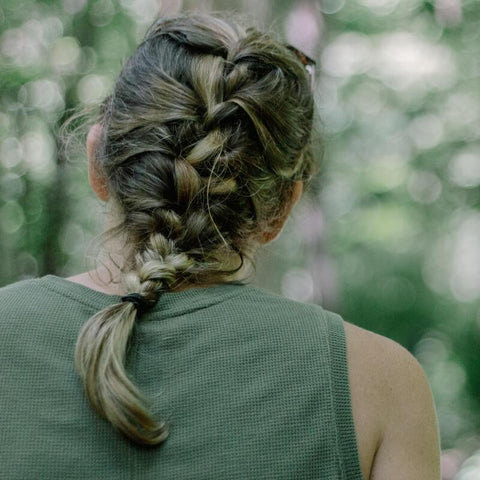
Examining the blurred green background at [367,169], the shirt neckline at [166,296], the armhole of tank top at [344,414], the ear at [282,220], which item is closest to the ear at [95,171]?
the shirt neckline at [166,296]

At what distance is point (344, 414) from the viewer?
1.25m

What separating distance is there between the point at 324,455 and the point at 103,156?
83 centimetres

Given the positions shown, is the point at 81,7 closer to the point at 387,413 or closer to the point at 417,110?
the point at 417,110

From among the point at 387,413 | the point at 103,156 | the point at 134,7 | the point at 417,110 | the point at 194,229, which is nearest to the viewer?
the point at 387,413

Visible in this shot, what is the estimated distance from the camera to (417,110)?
25.8 ft

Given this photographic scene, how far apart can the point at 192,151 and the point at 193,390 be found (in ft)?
1.73

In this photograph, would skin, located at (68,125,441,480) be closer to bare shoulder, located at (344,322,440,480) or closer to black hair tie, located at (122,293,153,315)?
bare shoulder, located at (344,322,440,480)

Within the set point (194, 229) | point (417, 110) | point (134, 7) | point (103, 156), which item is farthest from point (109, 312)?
point (134, 7)

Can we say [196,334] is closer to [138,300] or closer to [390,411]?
[138,300]

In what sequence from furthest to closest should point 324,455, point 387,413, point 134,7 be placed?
point 134,7, point 387,413, point 324,455

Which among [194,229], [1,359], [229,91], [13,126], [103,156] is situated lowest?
[13,126]

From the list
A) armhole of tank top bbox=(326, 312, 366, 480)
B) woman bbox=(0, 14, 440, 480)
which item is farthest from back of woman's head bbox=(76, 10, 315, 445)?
armhole of tank top bbox=(326, 312, 366, 480)

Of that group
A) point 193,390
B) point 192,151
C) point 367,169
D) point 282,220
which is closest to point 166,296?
point 193,390

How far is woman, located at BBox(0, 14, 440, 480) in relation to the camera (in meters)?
1.17
